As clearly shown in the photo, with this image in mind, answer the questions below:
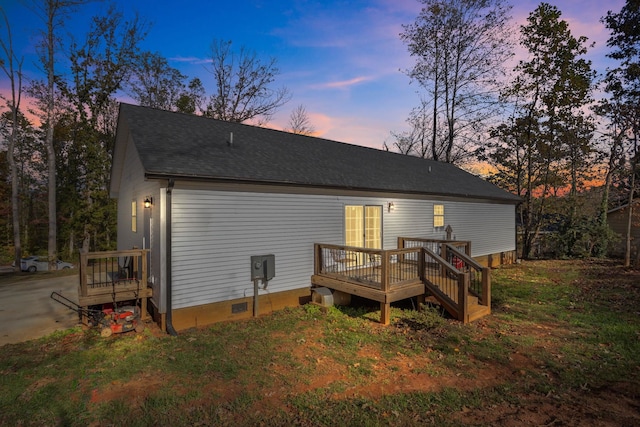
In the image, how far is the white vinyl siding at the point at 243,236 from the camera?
271 inches

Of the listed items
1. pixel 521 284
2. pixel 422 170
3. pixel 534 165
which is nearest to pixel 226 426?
pixel 521 284

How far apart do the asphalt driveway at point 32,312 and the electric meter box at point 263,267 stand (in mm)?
4144

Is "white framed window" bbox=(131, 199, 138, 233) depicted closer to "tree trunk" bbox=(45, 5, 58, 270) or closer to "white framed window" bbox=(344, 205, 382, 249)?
"white framed window" bbox=(344, 205, 382, 249)

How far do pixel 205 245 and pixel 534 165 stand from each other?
77.3ft

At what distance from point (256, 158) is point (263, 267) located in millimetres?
3109

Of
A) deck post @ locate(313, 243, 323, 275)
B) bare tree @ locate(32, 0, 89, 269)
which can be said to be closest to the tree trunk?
bare tree @ locate(32, 0, 89, 269)

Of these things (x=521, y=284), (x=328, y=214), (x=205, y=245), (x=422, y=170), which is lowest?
(x=521, y=284)

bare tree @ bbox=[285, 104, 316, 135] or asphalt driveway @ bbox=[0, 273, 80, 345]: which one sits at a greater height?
bare tree @ bbox=[285, 104, 316, 135]

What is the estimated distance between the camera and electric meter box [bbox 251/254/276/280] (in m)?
7.72

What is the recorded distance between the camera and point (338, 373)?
16.3ft

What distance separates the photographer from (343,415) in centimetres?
383

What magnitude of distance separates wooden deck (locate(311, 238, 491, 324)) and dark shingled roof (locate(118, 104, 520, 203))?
2.32 m

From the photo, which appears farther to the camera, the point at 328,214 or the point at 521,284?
the point at 521,284

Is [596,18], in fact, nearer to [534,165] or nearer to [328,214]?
[534,165]
